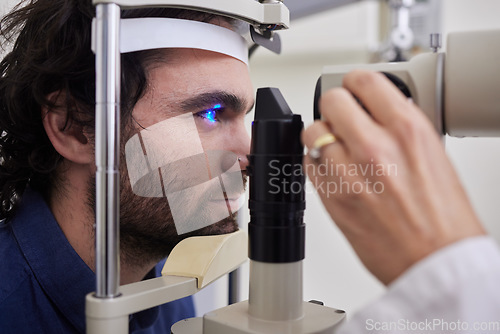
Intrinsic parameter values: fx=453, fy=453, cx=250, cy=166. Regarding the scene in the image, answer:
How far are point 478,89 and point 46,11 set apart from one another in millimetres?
861

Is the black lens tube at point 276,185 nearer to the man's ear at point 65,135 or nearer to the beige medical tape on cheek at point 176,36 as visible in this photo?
the beige medical tape on cheek at point 176,36

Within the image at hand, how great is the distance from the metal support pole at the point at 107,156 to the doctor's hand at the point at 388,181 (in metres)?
0.24

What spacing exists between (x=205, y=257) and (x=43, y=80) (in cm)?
52

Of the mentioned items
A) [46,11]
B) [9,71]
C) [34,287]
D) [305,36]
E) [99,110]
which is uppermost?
[305,36]

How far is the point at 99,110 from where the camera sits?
0.55 m

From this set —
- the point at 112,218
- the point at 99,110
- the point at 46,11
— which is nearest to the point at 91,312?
the point at 112,218

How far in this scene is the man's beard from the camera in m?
0.88

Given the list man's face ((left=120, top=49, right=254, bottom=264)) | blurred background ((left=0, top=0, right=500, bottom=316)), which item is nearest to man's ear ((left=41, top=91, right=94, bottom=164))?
man's face ((left=120, top=49, right=254, bottom=264))

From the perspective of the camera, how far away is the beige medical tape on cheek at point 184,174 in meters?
0.84

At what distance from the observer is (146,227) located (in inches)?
36.8

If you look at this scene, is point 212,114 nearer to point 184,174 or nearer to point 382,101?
point 184,174

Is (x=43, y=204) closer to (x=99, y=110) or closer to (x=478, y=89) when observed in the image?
(x=99, y=110)

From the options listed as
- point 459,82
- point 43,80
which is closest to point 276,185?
point 459,82

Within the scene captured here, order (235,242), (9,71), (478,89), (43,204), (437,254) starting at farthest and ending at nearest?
(9,71), (43,204), (235,242), (478,89), (437,254)
